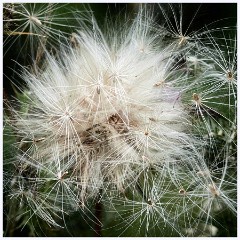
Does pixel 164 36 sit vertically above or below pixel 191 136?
above

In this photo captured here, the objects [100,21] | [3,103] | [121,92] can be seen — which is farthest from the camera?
[100,21]

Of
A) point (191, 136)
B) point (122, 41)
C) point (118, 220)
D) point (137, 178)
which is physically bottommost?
point (118, 220)

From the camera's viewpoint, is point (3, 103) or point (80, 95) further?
point (3, 103)

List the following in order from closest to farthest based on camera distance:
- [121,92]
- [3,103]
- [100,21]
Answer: [121,92] < [3,103] < [100,21]

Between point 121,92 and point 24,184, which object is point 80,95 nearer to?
point 121,92

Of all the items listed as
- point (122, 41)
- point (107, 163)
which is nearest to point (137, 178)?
point (107, 163)

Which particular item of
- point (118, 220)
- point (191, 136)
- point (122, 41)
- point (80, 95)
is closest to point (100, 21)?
point (122, 41)

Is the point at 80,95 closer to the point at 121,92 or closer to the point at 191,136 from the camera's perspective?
the point at 121,92
